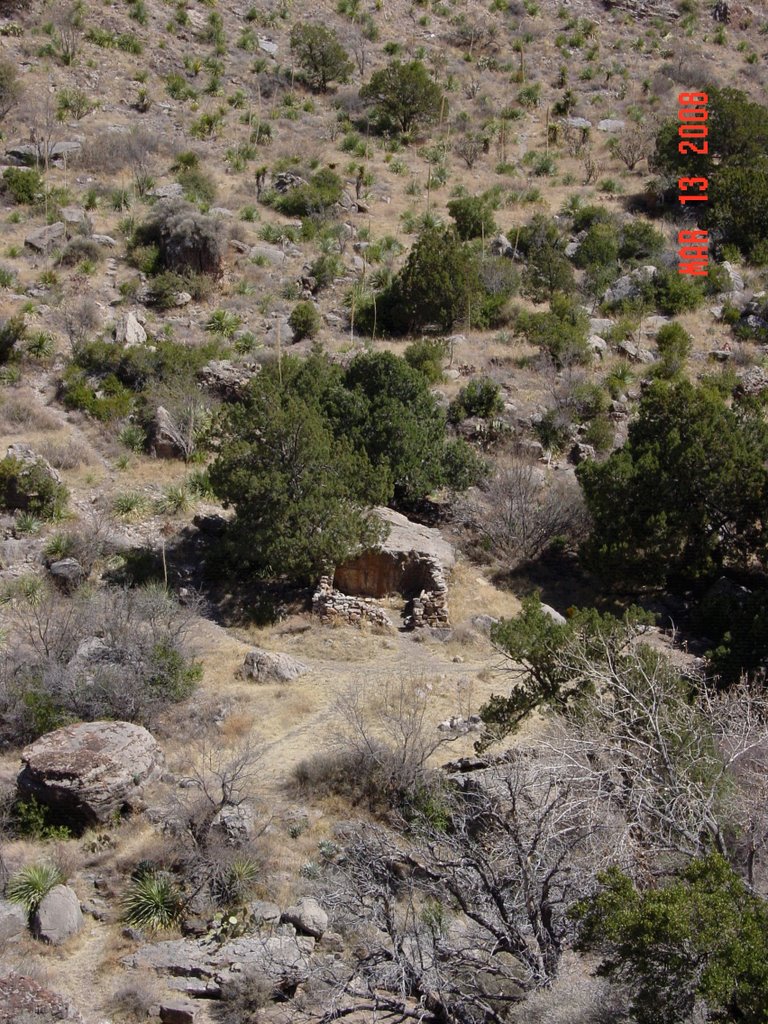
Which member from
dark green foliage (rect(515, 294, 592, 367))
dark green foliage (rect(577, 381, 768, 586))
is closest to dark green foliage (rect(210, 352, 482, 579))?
dark green foliage (rect(577, 381, 768, 586))

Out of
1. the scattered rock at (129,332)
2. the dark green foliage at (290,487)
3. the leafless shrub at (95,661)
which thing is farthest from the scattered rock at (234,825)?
the scattered rock at (129,332)

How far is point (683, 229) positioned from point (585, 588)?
715 inches

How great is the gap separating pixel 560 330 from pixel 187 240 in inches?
431

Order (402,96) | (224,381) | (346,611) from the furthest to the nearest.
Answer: (402,96), (224,381), (346,611)

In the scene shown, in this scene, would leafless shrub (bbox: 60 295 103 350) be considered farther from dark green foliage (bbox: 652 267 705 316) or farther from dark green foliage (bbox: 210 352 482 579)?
dark green foliage (bbox: 652 267 705 316)

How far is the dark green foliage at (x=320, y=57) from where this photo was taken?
1580 inches

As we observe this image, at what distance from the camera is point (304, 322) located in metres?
27.6

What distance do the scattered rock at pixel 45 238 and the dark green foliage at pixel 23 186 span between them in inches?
82.5

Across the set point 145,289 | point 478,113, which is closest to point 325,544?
point 145,289

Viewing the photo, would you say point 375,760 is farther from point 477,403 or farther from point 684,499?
point 477,403

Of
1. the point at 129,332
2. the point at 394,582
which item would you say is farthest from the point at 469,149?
the point at 394,582

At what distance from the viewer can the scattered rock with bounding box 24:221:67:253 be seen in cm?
2912

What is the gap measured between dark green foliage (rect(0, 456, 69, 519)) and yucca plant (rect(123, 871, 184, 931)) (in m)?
11.3

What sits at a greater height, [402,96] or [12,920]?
[402,96]
